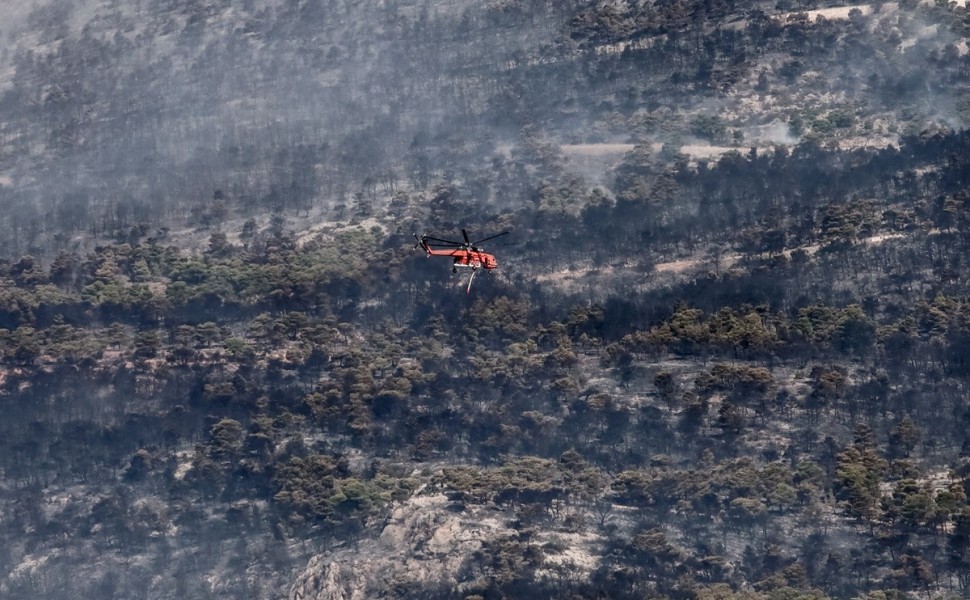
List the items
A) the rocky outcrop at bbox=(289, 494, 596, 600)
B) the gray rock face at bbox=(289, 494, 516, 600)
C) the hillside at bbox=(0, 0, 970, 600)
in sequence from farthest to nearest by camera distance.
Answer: the hillside at bbox=(0, 0, 970, 600), the gray rock face at bbox=(289, 494, 516, 600), the rocky outcrop at bbox=(289, 494, 596, 600)

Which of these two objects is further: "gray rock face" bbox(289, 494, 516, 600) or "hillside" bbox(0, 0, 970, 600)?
"hillside" bbox(0, 0, 970, 600)

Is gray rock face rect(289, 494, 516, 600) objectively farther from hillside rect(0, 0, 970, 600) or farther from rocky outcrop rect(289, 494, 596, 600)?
hillside rect(0, 0, 970, 600)

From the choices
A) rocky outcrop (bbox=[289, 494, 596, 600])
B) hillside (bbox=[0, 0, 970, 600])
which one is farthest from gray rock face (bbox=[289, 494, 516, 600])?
hillside (bbox=[0, 0, 970, 600])

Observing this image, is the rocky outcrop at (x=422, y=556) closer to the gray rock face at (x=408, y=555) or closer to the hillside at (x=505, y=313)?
→ the gray rock face at (x=408, y=555)

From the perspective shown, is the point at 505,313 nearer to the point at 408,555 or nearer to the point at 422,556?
the point at 408,555

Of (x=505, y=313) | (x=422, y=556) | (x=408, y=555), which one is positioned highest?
(x=505, y=313)

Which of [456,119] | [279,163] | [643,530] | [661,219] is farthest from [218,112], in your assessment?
[643,530]

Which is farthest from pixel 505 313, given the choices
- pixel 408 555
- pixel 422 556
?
pixel 422 556

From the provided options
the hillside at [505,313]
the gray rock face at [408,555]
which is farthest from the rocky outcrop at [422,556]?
the hillside at [505,313]

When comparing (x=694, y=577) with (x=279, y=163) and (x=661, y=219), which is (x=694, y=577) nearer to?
(x=661, y=219)
